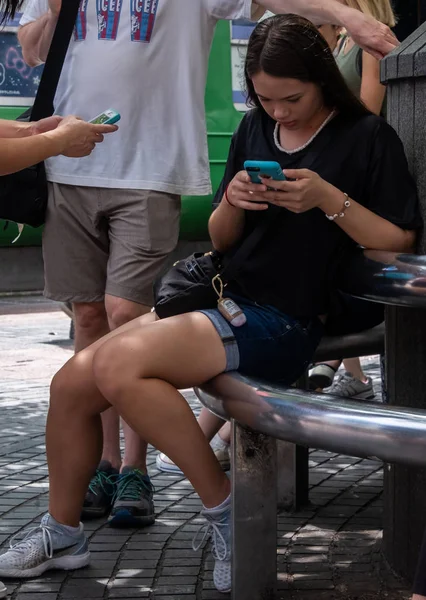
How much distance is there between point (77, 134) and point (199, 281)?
58 centimetres

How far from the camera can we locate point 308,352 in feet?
10.6

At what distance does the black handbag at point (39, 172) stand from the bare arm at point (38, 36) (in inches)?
4.4

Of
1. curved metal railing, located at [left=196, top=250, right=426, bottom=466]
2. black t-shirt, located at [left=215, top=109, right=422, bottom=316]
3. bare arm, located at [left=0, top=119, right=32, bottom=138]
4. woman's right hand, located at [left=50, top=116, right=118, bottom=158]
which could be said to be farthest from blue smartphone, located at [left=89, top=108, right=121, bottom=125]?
curved metal railing, located at [left=196, top=250, right=426, bottom=466]

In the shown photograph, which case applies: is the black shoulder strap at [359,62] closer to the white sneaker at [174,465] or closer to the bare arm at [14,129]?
the bare arm at [14,129]

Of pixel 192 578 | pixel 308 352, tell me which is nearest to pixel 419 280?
pixel 308 352

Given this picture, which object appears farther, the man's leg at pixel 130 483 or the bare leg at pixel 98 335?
the bare leg at pixel 98 335

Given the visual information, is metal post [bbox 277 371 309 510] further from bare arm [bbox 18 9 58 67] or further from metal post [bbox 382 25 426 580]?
bare arm [bbox 18 9 58 67]

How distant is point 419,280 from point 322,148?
2.22 ft

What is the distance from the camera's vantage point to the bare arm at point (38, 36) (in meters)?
4.11

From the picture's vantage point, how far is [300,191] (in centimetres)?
288

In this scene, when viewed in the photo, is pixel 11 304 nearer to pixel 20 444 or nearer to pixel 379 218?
pixel 20 444

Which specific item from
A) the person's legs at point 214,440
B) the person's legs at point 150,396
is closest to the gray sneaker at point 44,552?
the person's legs at point 150,396

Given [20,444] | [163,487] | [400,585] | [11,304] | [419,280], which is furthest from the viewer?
[11,304]

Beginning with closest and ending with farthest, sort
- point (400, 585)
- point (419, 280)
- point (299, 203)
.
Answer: point (419, 280)
point (299, 203)
point (400, 585)
